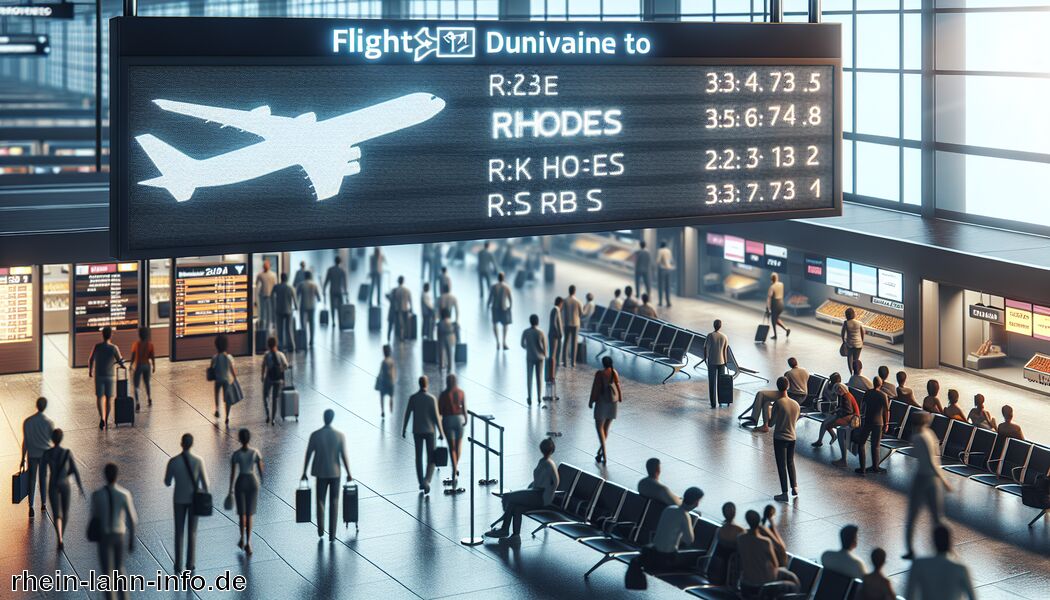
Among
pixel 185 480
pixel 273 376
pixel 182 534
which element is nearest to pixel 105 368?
pixel 273 376

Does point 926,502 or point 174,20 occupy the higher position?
point 174,20

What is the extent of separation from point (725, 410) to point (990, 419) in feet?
17.6

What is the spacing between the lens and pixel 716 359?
73.1ft

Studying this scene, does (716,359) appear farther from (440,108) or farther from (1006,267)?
(440,108)

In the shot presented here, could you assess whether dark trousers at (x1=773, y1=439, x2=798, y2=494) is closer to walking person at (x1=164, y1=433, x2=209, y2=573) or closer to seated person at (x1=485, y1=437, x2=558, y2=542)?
seated person at (x1=485, y1=437, x2=558, y2=542)

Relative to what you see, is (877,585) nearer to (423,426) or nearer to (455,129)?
(455,129)

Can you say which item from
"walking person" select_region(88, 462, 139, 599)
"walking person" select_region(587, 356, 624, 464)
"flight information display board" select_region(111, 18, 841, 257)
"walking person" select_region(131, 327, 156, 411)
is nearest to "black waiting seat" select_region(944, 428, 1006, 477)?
"walking person" select_region(587, 356, 624, 464)

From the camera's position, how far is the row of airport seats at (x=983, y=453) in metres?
16.3

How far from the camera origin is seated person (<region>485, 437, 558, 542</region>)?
50.1 feet

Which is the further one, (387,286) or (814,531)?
(387,286)

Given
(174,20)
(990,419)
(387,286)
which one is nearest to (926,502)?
(990,419)

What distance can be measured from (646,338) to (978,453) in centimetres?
956

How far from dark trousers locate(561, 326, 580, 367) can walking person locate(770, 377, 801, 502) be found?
28.0 feet

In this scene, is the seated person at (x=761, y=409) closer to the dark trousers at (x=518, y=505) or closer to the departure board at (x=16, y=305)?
the dark trousers at (x=518, y=505)
